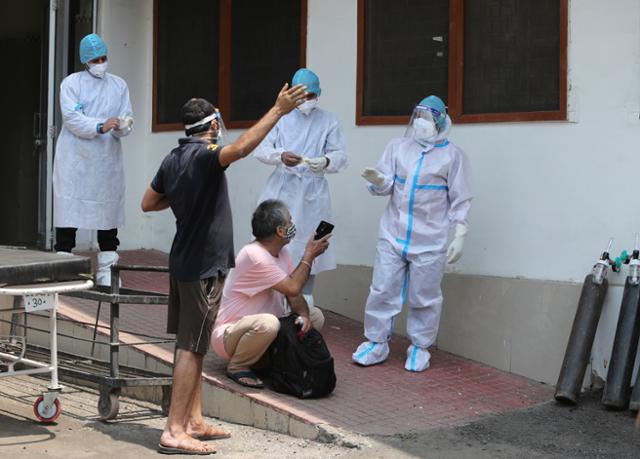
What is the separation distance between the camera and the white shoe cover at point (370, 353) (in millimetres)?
6758

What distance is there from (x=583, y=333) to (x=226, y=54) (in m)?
4.35

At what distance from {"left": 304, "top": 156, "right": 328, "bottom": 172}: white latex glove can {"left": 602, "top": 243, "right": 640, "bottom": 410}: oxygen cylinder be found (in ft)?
7.16

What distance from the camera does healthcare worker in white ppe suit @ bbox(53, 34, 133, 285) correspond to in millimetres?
7793

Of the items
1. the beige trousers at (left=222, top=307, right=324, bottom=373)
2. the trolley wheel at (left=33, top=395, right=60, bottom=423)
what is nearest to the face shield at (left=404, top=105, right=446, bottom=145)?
the beige trousers at (left=222, top=307, right=324, bottom=373)

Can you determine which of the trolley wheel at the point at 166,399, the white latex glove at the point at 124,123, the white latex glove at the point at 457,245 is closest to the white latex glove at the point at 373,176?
the white latex glove at the point at 457,245

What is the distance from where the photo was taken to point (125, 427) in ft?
19.0

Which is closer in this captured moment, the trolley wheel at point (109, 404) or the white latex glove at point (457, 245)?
the trolley wheel at point (109, 404)

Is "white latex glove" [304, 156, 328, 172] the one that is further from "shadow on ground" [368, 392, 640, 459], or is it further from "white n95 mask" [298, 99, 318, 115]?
"shadow on ground" [368, 392, 640, 459]

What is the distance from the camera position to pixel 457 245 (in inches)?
259

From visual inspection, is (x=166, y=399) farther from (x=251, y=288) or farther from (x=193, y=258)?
(x=193, y=258)

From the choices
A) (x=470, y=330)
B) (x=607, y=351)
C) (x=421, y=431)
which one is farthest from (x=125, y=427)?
(x=607, y=351)

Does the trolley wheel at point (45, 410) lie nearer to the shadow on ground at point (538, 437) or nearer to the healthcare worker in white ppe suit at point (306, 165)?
the shadow on ground at point (538, 437)

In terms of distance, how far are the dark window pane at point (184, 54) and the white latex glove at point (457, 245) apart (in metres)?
3.44

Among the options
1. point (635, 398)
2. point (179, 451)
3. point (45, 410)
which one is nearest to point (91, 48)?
point (45, 410)
